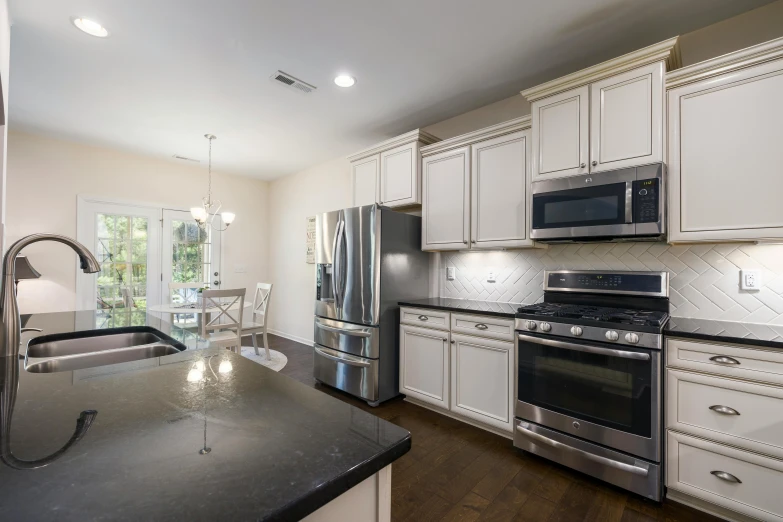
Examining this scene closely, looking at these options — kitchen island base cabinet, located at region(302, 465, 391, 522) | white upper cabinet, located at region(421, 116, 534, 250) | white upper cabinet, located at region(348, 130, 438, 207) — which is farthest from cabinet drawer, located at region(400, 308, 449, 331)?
kitchen island base cabinet, located at region(302, 465, 391, 522)

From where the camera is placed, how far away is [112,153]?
442 cm

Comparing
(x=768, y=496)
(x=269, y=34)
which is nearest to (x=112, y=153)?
(x=269, y=34)

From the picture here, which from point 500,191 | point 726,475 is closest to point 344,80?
point 500,191

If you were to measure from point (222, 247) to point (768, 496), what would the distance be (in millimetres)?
5867

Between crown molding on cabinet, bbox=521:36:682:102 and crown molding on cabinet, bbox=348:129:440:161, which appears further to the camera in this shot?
crown molding on cabinet, bbox=348:129:440:161

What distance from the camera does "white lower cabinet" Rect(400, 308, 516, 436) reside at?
2418mm

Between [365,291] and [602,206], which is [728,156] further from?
[365,291]

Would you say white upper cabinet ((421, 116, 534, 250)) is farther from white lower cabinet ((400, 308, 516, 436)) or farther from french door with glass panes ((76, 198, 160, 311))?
french door with glass panes ((76, 198, 160, 311))

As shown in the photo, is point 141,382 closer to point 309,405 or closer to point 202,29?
point 309,405

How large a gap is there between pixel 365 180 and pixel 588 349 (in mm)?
2583

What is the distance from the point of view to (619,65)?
208 centimetres

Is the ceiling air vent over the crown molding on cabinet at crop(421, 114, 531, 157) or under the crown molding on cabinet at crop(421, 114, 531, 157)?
over

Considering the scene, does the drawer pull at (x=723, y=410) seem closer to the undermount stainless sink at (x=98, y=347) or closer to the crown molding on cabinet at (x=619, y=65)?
the crown molding on cabinet at (x=619, y=65)

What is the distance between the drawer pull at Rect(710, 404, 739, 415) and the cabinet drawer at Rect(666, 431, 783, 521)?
0.52 ft
